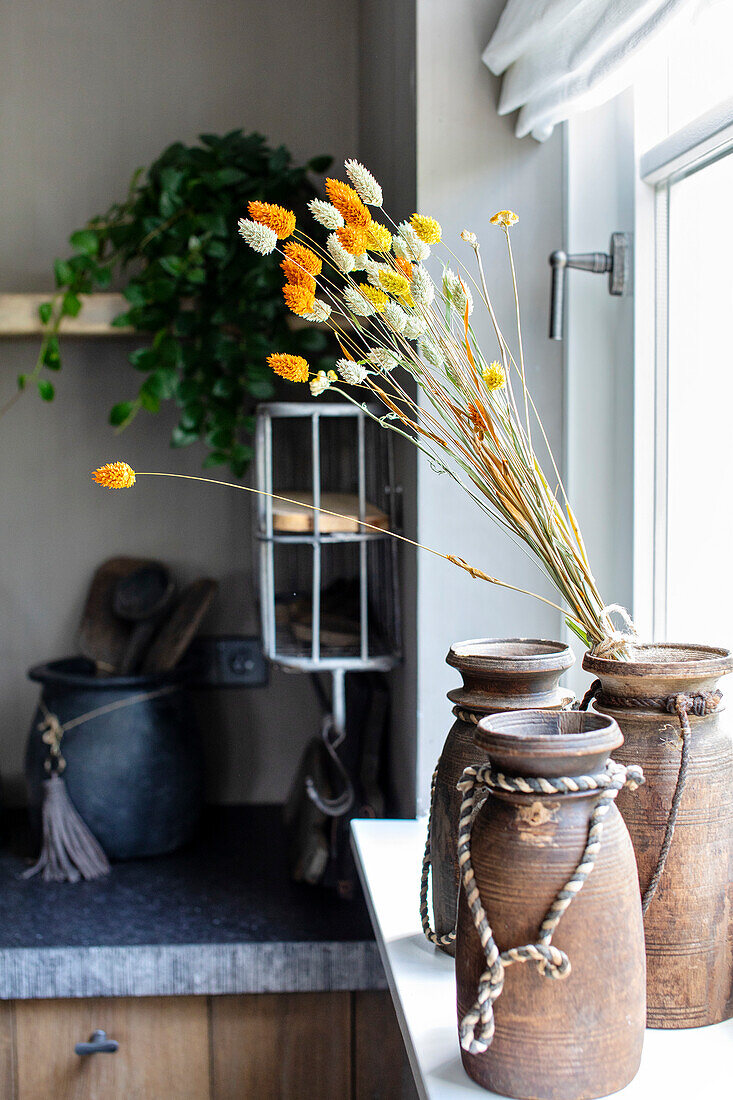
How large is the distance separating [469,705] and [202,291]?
866 millimetres

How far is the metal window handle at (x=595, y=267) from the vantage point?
0.91 metres

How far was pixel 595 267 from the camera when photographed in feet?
3.01

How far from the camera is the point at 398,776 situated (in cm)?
121

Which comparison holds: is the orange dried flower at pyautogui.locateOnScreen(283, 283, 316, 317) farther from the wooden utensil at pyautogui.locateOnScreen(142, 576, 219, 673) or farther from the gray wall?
the gray wall

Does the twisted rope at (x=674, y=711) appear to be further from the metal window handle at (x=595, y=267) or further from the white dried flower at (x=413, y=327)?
the metal window handle at (x=595, y=267)

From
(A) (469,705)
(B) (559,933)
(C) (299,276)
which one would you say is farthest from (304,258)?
(B) (559,933)

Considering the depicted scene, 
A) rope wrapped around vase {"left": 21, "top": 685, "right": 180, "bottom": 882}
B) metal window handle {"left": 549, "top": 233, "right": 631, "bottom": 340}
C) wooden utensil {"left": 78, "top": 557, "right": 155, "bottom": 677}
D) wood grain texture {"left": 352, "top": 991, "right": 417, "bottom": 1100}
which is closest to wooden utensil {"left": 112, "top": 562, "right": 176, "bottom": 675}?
wooden utensil {"left": 78, "top": 557, "right": 155, "bottom": 677}

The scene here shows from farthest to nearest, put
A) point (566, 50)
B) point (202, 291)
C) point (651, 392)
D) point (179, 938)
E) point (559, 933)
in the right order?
point (202, 291) → point (179, 938) → point (651, 392) → point (566, 50) → point (559, 933)

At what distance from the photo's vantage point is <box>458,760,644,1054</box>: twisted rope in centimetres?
44

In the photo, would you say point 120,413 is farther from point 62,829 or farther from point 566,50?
point 566,50

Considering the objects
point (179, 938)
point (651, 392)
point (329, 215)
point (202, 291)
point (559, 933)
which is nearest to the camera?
point (559, 933)

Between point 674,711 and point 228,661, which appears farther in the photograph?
point 228,661

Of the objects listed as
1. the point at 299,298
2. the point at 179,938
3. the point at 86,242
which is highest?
the point at 86,242

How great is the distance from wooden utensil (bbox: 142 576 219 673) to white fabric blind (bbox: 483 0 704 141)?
2.69 ft
